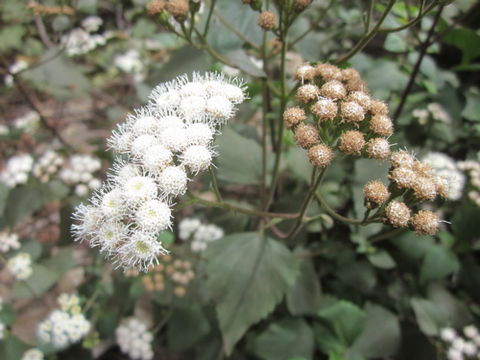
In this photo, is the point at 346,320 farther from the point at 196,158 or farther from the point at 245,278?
the point at 196,158

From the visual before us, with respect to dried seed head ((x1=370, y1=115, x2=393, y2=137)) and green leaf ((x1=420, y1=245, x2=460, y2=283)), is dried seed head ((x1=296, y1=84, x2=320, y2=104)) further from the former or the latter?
green leaf ((x1=420, y1=245, x2=460, y2=283))

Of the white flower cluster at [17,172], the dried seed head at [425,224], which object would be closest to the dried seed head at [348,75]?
the dried seed head at [425,224]

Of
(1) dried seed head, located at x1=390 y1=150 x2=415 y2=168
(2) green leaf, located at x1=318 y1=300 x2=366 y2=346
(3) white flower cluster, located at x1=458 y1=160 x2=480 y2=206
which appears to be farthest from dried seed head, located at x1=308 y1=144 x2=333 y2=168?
(3) white flower cluster, located at x1=458 y1=160 x2=480 y2=206

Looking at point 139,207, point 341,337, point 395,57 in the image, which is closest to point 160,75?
point 139,207

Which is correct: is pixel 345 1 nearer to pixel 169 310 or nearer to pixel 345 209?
pixel 345 209

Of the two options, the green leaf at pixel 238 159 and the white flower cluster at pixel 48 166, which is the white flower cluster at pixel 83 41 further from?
the green leaf at pixel 238 159

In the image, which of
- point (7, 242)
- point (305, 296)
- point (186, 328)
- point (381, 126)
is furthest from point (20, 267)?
point (381, 126)
